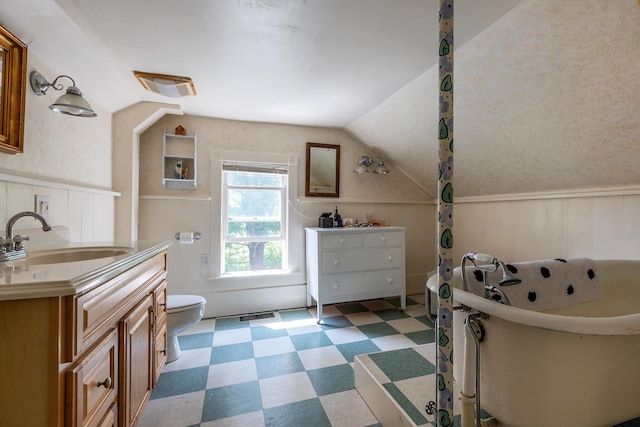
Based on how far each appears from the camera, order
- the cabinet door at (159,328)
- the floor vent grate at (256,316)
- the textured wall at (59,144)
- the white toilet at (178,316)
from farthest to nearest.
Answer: the floor vent grate at (256,316) < the white toilet at (178,316) < the cabinet door at (159,328) < the textured wall at (59,144)

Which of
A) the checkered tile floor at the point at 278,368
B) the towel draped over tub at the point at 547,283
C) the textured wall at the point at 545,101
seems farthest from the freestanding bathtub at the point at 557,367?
the textured wall at the point at 545,101

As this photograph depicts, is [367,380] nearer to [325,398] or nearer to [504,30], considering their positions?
A: [325,398]

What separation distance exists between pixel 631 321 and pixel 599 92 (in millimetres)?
1144

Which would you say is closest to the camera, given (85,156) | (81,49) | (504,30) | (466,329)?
(466,329)

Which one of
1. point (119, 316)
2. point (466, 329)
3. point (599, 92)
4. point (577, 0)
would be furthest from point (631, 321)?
point (119, 316)

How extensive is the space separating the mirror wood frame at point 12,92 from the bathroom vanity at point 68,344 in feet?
1.75

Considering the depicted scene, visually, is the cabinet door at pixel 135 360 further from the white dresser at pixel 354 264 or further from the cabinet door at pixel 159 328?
the white dresser at pixel 354 264

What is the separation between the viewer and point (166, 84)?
1950 millimetres

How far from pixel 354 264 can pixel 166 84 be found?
2.17 metres

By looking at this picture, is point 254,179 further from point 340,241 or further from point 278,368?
point 278,368

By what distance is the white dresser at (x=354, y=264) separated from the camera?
2568mm

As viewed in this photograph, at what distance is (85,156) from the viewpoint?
177cm

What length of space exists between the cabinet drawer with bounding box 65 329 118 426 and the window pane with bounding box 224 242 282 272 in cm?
182

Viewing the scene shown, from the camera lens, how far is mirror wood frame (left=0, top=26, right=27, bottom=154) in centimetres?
113
